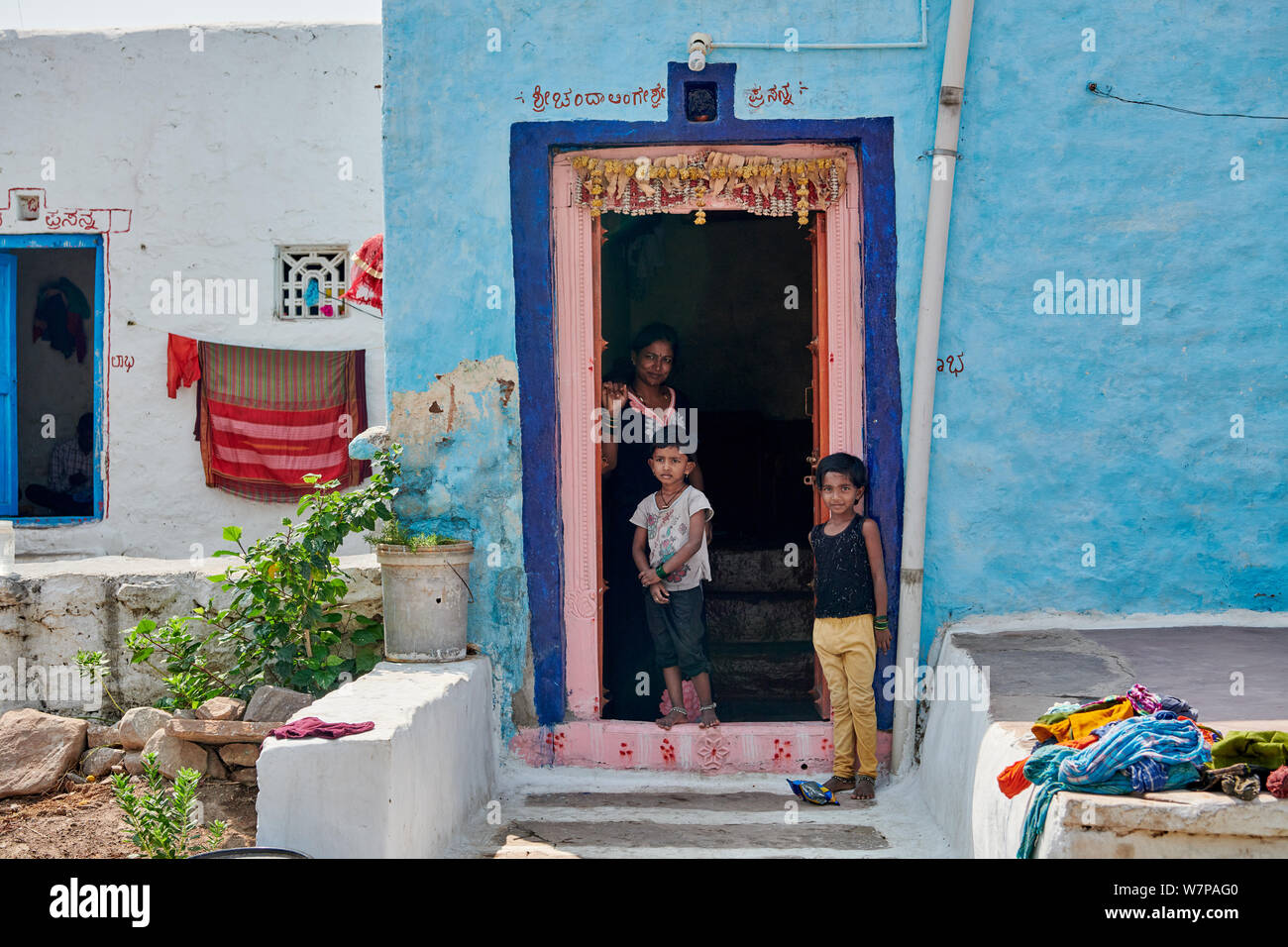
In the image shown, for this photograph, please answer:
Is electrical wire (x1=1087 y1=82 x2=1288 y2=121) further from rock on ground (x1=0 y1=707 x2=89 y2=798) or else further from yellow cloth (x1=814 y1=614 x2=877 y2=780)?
rock on ground (x1=0 y1=707 x2=89 y2=798)

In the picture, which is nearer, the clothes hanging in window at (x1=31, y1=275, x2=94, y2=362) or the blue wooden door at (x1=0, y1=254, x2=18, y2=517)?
the blue wooden door at (x1=0, y1=254, x2=18, y2=517)

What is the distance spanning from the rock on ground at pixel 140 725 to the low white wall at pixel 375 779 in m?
1.35

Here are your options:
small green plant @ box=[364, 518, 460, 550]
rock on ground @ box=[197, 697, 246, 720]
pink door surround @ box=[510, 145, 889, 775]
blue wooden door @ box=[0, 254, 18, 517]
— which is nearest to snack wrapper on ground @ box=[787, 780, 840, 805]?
pink door surround @ box=[510, 145, 889, 775]

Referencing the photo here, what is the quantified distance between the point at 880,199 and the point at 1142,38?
1418 mm

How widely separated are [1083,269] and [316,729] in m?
3.89

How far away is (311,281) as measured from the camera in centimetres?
941

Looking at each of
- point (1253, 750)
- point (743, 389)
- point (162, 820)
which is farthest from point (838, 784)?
point (743, 389)

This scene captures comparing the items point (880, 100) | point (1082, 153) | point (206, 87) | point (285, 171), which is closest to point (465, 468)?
point (880, 100)

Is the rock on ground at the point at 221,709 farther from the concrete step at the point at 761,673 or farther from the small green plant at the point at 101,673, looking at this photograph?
the concrete step at the point at 761,673

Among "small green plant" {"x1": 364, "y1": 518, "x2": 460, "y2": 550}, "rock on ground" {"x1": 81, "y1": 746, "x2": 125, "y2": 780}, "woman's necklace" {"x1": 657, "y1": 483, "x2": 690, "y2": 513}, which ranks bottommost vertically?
"rock on ground" {"x1": 81, "y1": 746, "x2": 125, "y2": 780}

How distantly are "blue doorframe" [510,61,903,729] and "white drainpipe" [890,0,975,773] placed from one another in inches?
4.0

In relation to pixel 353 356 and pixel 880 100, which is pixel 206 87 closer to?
pixel 353 356

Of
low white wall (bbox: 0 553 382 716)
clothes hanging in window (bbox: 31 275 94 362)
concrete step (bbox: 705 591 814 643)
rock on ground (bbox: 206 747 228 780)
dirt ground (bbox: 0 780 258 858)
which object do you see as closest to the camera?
dirt ground (bbox: 0 780 258 858)

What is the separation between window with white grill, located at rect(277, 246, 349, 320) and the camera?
9.39 meters
